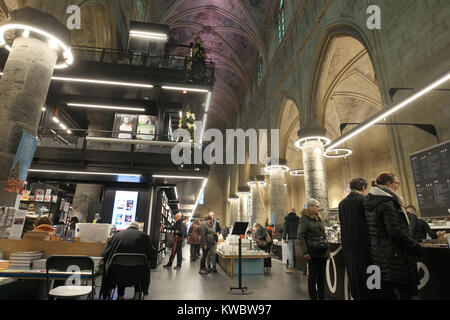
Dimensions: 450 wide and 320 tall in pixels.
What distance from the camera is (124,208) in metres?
7.56

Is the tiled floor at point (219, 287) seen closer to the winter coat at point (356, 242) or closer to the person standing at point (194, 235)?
the winter coat at point (356, 242)

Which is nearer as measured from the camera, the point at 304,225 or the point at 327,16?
the point at 304,225

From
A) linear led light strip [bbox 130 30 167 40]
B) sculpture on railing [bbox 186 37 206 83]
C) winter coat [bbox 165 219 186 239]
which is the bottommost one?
winter coat [bbox 165 219 186 239]

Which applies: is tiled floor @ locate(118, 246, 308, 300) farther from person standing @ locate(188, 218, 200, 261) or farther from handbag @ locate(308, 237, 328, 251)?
person standing @ locate(188, 218, 200, 261)

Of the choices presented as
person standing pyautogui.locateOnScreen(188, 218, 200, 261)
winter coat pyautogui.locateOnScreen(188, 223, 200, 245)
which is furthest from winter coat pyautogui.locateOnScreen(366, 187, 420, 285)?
winter coat pyautogui.locateOnScreen(188, 223, 200, 245)

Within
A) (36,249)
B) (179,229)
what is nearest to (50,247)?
(36,249)

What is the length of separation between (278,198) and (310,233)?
9.04 meters

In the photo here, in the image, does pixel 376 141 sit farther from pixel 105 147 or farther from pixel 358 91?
pixel 105 147

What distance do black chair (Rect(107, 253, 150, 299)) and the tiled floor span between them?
918mm

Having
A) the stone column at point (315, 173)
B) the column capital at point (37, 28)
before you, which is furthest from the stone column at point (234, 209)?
the column capital at point (37, 28)

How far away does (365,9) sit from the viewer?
6.40m

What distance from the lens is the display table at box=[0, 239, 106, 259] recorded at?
3254mm
